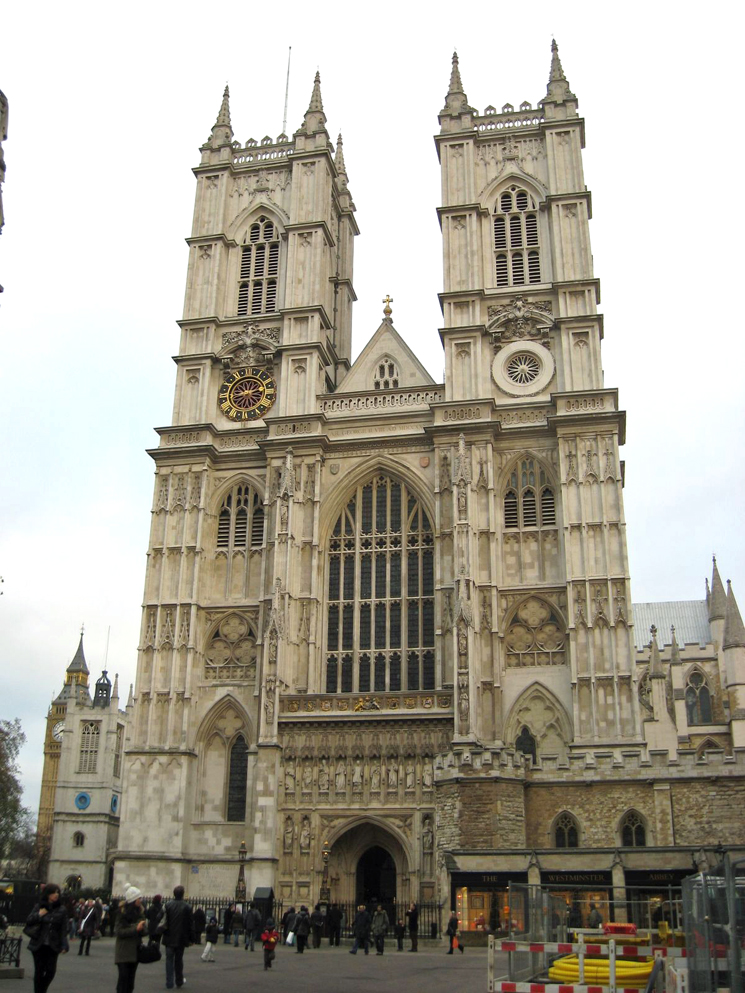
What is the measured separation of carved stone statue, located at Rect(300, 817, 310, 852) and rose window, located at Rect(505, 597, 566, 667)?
336 inches

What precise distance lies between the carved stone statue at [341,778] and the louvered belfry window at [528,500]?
10.4 metres

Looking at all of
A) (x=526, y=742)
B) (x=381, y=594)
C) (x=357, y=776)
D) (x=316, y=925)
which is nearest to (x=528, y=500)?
(x=381, y=594)

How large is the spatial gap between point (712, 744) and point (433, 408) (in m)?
25.5

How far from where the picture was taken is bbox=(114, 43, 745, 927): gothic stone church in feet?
104

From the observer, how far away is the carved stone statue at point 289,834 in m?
32.5

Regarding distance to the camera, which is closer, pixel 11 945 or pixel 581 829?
pixel 11 945

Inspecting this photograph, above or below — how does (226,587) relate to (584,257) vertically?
below

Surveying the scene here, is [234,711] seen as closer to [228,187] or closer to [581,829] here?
[581,829]

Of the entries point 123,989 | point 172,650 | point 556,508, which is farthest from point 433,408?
point 123,989

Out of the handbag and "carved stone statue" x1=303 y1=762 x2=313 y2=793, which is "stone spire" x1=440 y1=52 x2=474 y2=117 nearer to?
"carved stone statue" x1=303 y1=762 x2=313 y2=793

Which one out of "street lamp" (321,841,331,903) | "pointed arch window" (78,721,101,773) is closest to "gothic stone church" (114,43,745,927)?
"street lamp" (321,841,331,903)

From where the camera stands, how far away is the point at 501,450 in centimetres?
3794

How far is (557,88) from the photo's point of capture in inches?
1736

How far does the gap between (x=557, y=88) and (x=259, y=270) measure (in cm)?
1502
